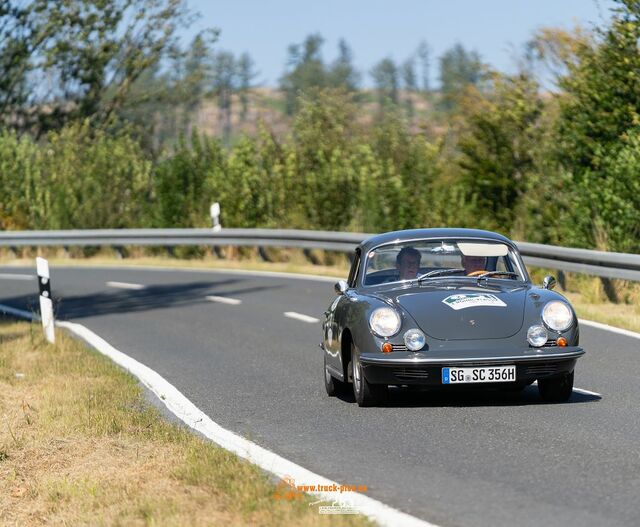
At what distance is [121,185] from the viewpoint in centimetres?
3503

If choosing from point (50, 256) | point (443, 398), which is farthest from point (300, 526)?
point (50, 256)

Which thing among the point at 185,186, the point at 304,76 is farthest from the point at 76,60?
the point at 304,76

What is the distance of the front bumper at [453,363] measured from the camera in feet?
30.6

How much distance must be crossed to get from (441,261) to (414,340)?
1566mm

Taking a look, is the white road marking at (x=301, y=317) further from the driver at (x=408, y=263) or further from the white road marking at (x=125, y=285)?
the driver at (x=408, y=263)

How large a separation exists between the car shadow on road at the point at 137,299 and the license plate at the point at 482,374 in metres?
10.2

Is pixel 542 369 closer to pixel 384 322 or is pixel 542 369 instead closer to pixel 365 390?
pixel 384 322

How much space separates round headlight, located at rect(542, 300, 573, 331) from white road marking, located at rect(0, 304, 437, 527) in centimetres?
245

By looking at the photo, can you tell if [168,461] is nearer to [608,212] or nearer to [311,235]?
[608,212]

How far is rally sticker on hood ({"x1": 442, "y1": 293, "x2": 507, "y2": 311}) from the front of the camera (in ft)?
31.8

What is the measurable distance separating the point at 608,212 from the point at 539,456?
12.5 meters

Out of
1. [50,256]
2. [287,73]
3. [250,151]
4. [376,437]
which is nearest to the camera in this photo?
[376,437]

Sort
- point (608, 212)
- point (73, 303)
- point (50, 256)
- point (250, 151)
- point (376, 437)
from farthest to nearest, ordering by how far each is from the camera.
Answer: point (50, 256) → point (250, 151) → point (73, 303) → point (608, 212) → point (376, 437)

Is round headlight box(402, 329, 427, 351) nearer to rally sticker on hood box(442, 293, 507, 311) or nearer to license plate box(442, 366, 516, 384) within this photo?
license plate box(442, 366, 516, 384)
